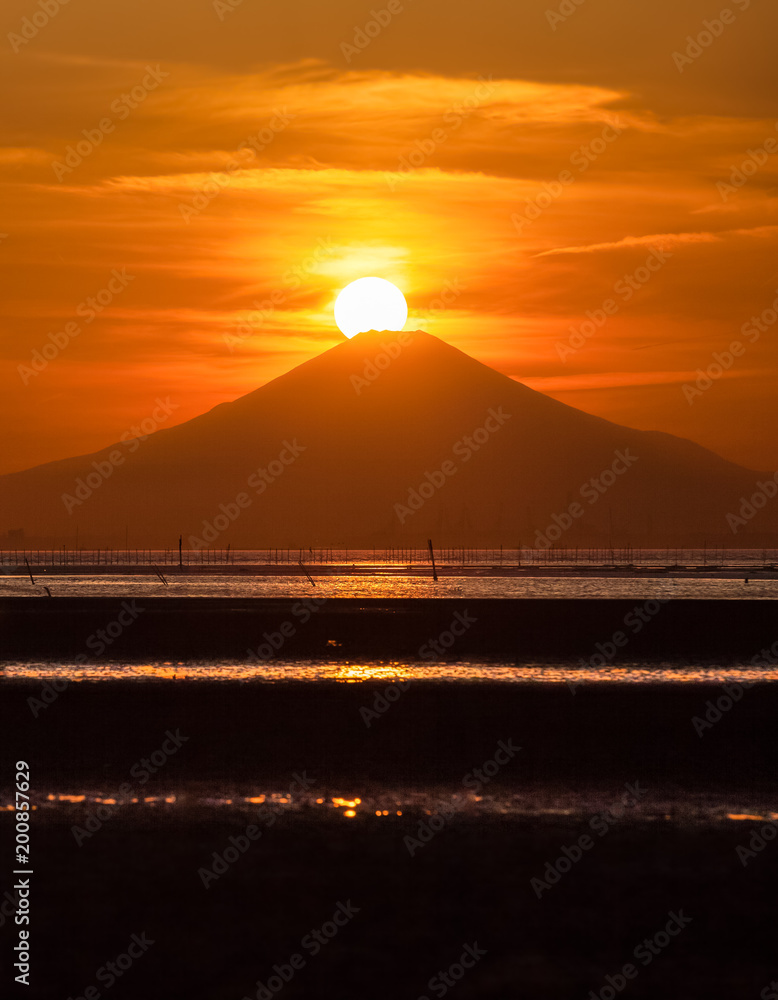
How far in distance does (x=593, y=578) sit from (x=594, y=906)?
542 ft

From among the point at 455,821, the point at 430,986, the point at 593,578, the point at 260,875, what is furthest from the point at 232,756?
the point at 593,578

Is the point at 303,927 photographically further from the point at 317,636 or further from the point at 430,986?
the point at 317,636

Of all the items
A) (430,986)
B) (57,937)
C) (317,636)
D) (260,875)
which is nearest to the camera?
(430,986)

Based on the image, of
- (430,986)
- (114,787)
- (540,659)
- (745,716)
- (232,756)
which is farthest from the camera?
(540,659)

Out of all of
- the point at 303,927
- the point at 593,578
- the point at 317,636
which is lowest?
the point at 303,927

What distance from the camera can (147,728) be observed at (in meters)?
34.9

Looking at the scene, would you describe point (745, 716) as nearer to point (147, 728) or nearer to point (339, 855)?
point (147, 728)

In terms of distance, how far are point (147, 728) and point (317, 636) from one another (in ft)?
120

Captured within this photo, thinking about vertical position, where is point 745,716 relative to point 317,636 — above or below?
below

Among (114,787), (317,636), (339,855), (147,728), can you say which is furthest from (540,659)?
(339,855)

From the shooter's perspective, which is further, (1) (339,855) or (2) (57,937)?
(1) (339,855)

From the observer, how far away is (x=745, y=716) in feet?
125

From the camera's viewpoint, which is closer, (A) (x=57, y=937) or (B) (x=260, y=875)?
(A) (x=57, y=937)

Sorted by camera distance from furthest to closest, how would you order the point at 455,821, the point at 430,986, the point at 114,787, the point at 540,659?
the point at 540,659, the point at 114,787, the point at 455,821, the point at 430,986
